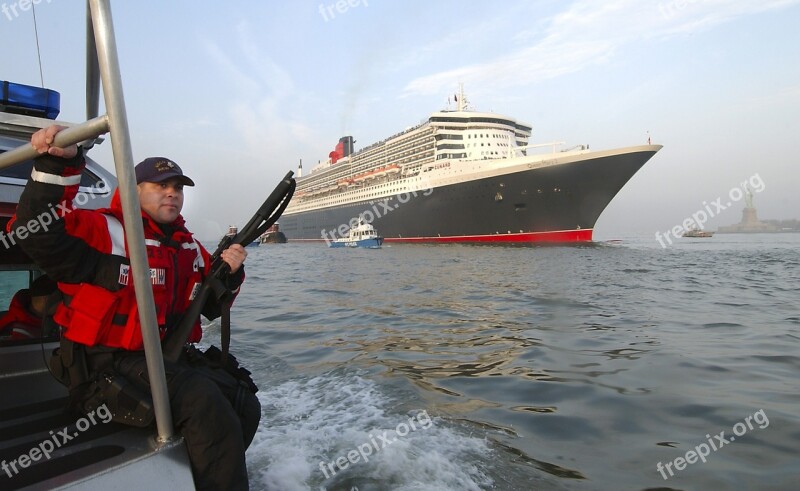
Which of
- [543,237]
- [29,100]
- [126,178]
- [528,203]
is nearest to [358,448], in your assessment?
[126,178]

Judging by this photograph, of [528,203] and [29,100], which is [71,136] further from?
[528,203]

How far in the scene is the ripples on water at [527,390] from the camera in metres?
2.85

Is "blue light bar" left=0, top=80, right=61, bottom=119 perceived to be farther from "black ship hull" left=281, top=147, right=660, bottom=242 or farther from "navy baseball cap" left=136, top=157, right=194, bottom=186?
"black ship hull" left=281, top=147, right=660, bottom=242

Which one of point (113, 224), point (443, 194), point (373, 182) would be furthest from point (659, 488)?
point (373, 182)

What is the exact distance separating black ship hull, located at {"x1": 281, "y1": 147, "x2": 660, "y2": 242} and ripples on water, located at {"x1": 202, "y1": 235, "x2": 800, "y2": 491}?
24.3m

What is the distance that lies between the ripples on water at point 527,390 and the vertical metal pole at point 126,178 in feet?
5.22

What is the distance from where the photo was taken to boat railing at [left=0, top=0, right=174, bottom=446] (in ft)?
3.92

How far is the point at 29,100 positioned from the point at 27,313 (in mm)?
1328

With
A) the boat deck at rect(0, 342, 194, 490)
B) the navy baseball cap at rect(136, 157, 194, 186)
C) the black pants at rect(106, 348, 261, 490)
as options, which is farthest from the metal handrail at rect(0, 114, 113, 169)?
the boat deck at rect(0, 342, 194, 490)

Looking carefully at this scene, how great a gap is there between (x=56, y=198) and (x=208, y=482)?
113 centimetres

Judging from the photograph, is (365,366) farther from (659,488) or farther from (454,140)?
(454,140)

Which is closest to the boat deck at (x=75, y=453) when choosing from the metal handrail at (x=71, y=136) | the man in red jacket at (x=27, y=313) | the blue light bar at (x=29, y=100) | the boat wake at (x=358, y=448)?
the man in red jacket at (x=27, y=313)

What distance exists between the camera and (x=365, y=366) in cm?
526

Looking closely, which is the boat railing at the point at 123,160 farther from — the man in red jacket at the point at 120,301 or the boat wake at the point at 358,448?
the boat wake at the point at 358,448
